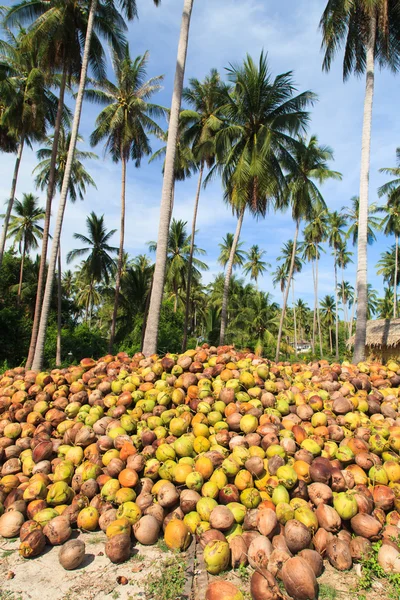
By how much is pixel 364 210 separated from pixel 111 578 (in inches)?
437

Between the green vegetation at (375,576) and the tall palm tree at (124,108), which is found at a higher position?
the tall palm tree at (124,108)

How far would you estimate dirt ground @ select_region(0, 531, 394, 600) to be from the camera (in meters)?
2.53

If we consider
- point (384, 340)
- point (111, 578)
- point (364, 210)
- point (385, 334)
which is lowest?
point (111, 578)

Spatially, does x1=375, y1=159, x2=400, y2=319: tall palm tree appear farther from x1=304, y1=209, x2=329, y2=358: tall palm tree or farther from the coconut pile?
the coconut pile

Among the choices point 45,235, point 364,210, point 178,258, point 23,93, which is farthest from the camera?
point 178,258

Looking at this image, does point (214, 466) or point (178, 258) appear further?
point (178, 258)

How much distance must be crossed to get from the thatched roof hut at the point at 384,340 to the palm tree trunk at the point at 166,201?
13433 mm

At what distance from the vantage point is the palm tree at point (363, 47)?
10758 millimetres

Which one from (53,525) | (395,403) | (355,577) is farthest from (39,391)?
(395,403)

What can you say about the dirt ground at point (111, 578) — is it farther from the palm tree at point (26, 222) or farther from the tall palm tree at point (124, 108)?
the palm tree at point (26, 222)

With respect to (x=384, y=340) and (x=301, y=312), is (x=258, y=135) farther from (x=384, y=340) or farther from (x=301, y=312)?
(x=301, y=312)

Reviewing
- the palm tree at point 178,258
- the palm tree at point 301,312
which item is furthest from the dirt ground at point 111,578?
the palm tree at point 301,312

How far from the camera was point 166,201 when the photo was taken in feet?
27.7

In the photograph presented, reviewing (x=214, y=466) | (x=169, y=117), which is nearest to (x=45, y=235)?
(x=169, y=117)
